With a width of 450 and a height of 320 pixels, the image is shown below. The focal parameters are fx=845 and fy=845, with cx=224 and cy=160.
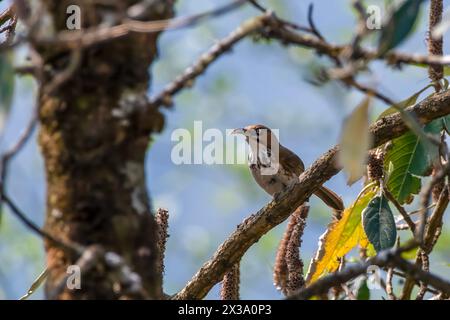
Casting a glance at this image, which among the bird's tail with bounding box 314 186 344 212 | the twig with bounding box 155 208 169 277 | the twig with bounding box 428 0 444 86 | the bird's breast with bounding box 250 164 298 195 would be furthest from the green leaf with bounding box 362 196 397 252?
the bird's breast with bounding box 250 164 298 195

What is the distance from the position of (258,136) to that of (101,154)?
14.4 feet

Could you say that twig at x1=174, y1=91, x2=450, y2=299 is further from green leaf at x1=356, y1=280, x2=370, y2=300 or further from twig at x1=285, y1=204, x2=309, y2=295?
green leaf at x1=356, y1=280, x2=370, y2=300

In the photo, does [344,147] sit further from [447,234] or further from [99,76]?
[447,234]

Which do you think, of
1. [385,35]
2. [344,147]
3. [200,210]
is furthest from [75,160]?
[200,210]

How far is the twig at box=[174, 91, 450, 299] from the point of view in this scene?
11.7 feet

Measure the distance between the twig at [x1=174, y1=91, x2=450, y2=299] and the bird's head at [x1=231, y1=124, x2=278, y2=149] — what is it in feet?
7.61

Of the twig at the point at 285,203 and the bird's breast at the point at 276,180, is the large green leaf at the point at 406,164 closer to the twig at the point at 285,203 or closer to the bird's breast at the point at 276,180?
the twig at the point at 285,203

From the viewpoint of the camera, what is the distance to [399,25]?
1893mm

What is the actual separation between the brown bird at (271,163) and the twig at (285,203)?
1763 millimetres

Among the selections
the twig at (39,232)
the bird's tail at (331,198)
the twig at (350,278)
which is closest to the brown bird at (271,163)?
the bird's tail at (331,198)
